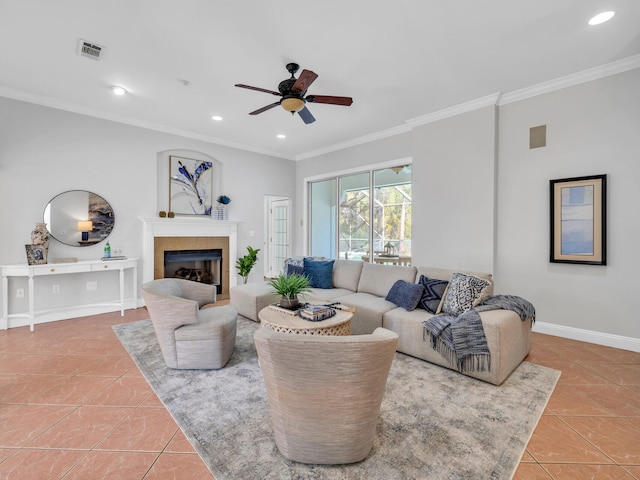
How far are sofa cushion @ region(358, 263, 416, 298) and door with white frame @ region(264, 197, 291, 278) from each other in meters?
3.12

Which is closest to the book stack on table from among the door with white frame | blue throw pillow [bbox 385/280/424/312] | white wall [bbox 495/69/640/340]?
blue throw pillow [bbox 385/280/424/312]

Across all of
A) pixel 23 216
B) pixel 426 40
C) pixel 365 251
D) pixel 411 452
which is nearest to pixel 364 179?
pixel 365 251

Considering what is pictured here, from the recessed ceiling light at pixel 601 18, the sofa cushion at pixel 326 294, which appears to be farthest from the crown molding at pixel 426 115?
the sofa cushion at pixel 326 294

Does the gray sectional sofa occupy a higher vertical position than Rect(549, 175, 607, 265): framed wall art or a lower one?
lower

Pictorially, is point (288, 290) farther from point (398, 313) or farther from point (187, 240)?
point (187, 240)

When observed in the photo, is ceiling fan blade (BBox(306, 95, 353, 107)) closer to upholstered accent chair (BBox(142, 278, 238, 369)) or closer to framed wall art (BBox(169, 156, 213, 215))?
upholstered accent chair (BBox(142, 278, 238, 369))

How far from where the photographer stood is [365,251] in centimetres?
579

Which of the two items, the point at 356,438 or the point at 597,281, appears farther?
the point at 597,281

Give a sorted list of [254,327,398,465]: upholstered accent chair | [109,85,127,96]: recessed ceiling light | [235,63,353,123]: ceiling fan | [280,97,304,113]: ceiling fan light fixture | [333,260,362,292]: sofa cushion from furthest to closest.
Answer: [333,260,362,292]: sofa cushion, [109,85,127,96]: recessed ceiling light, [280,97,304,113]: ceiling fan light fixture, [235,63,353,123]: ceiling fan, [254,327,398,465]: upholstered accent chair

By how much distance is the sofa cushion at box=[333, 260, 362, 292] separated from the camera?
4.37 m

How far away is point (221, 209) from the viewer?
5.71m

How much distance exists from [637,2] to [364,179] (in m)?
3.90

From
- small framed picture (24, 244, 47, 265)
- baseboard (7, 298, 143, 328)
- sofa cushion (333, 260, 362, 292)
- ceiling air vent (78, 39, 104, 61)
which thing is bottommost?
baseboard (7, 298, 143, 328)

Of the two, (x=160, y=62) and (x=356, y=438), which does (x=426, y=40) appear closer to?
(x=160, y=62)
